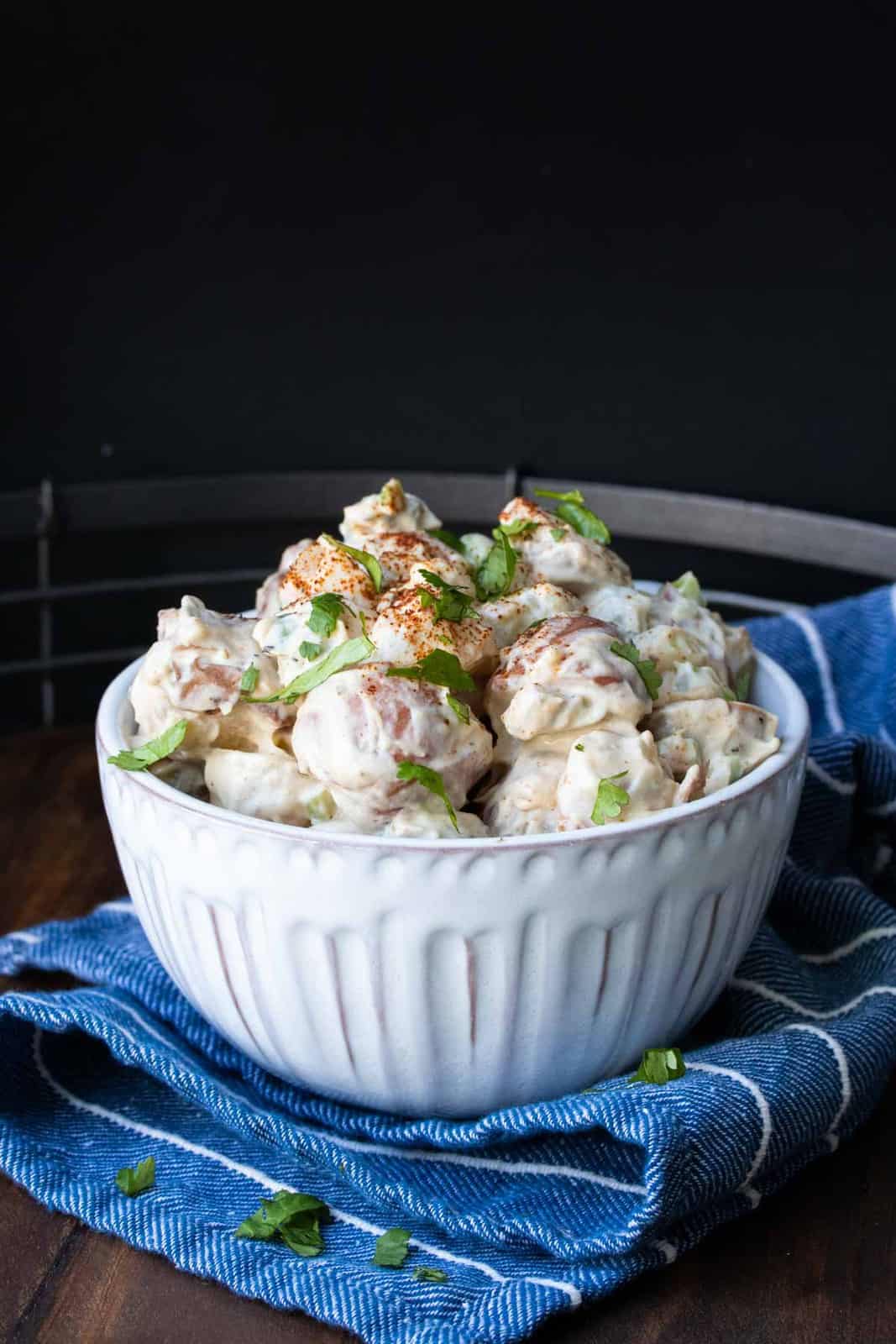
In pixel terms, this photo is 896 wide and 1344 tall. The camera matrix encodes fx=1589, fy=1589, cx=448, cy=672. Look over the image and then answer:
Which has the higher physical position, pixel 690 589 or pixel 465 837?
pixel 690 589

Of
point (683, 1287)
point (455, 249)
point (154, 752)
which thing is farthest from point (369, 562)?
point (455, 249)

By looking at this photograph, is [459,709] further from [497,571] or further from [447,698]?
[497,571]

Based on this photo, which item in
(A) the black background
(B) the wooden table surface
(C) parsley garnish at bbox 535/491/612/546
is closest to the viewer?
(B) the wooden table surface

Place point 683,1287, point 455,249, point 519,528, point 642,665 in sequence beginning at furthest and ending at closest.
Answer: point 455,249 < point 519,528 < point 642,665 < point 683,1287

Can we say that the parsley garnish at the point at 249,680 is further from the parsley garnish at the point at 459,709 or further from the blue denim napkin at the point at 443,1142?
the blue denim napkin at the point at 443,1142

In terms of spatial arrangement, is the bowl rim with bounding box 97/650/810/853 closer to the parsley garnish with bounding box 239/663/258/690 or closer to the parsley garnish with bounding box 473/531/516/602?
the parsley garnish with bounding box 239/663/258/690

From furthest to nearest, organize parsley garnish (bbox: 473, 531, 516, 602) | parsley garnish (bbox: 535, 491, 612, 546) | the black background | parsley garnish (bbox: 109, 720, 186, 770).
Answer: the black background
parsley garnish (bbox: 535, 491, 612, 546)
parsley garnish (bbox: 473, 531, 516, 602)
parsley garnish (bbox: 109, 720, 186, 770)

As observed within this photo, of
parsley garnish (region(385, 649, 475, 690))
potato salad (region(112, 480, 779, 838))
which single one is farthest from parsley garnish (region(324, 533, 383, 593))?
parsley garnish (region(385, 649, 475, 690))
